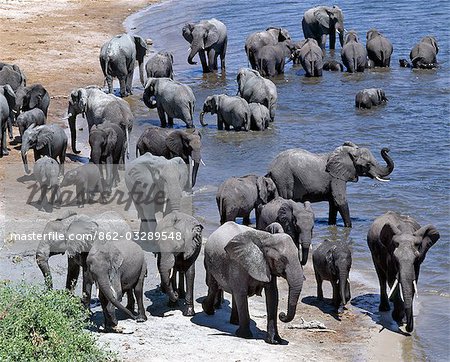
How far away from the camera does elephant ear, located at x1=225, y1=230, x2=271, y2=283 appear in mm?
11992

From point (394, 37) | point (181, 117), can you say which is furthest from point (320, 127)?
point (394, 37)

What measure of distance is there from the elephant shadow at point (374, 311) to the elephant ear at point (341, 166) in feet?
10.8

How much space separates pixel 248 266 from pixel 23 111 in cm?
1127

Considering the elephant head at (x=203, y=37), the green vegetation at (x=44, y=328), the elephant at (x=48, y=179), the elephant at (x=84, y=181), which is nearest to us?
the green vegetation at (x=44, y=328)

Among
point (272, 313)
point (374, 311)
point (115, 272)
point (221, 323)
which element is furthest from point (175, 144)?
point (272, 313)

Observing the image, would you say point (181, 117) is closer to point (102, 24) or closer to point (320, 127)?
point (320, 127)

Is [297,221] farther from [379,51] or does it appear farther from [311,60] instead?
[379,51]

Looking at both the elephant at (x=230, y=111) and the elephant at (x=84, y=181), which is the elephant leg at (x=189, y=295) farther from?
the elephant at (x=230, y=111)

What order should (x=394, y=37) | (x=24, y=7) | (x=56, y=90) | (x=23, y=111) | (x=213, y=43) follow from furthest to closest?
(x=24, y=7), (x=394, y=37), (x=213, y=43), (x=56, y=90), (x=23, y=111)

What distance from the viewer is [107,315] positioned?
39.2 feet

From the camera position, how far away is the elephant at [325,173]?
1722 centimetres

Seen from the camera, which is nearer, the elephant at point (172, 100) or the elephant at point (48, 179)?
the elephant at point (48, 179)

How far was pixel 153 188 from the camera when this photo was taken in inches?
618

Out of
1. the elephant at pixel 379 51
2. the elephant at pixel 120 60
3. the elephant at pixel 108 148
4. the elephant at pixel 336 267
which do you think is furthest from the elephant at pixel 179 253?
the elephant at pixel 379 51
